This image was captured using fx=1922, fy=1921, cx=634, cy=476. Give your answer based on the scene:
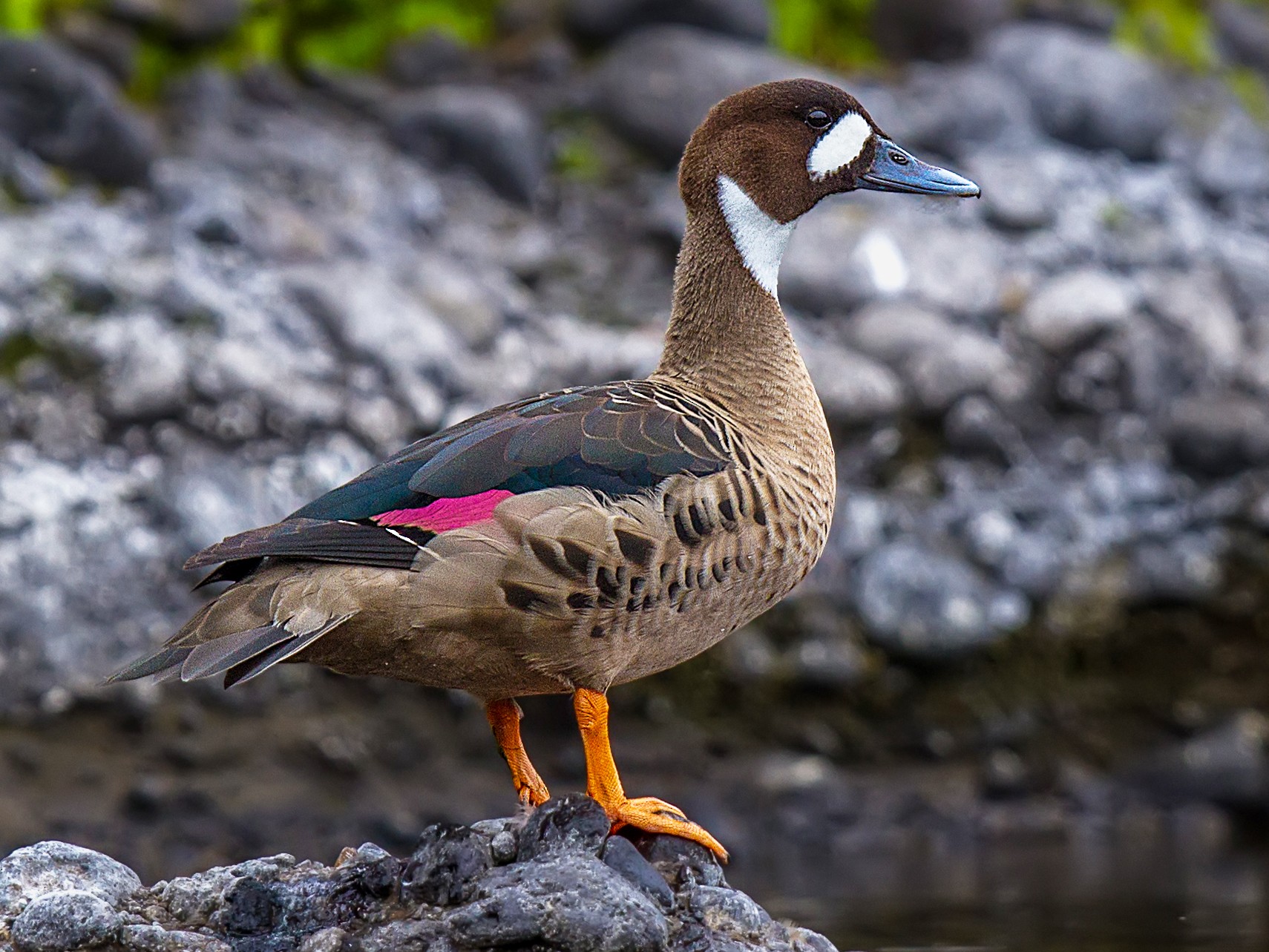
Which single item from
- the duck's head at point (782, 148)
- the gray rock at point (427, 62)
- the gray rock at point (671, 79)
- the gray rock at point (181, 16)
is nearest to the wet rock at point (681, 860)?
the duck's head at point (782, 148)

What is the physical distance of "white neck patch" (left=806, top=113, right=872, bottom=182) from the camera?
5766 mm

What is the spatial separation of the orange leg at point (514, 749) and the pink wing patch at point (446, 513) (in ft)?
2.38

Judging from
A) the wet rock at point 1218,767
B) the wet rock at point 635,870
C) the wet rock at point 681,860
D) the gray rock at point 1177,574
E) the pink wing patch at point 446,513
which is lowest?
the wet rock at point 1218,767

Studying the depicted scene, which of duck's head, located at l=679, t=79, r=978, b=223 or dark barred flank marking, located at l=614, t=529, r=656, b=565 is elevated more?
duck's head, located at l=679, t=79, r=978, b=223

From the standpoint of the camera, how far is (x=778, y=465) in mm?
5320

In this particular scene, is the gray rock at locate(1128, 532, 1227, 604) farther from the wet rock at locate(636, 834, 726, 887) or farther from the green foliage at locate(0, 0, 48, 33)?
the green foliage at locate(0, 0, 48, 33)

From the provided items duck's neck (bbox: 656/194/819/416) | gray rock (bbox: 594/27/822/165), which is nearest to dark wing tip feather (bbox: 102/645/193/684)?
duck's neck (bbox: 656/194/819/416)

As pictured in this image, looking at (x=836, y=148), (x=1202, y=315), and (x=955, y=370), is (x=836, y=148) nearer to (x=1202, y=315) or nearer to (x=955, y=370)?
(x=955, y=370)

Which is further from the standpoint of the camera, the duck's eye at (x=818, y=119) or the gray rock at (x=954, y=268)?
the gray rock at (x=954, y=268)

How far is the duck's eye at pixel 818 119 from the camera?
5.76 metres

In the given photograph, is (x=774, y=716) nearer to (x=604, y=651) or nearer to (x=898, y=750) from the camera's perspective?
(x=898, y=750)

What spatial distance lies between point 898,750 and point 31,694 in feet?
12.0

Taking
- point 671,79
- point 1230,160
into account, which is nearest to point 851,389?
point 671,79

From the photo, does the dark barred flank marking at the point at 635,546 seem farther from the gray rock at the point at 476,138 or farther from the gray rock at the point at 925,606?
the gray rock at the point at 476,138
